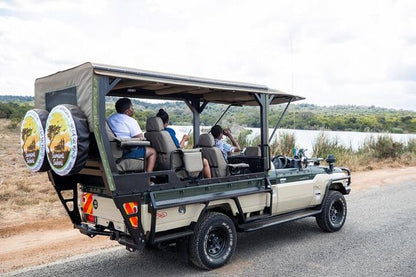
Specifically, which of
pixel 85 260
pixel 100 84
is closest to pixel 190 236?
pixel 85 260

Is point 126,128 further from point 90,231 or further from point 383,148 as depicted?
point 383,148

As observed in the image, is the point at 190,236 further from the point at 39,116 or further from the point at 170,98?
the point at 170,98

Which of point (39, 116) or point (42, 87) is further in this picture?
point (42, 87)

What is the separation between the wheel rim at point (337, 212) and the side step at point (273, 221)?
451 mm

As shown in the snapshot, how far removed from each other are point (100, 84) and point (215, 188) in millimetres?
2074

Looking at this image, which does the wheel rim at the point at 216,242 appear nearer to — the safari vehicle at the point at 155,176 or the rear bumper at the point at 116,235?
the safari vehicle at the point at 155,176

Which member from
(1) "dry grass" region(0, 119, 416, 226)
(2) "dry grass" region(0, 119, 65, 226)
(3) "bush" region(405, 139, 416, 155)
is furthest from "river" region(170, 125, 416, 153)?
(2) "dry grass" region(0, 119, 65, 226)

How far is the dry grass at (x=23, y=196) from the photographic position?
8.56m

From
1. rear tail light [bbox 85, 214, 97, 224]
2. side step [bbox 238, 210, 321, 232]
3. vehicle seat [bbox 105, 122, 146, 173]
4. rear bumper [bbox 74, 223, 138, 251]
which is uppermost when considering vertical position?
vehicle seat [bbox 105, 122, 146, 173]

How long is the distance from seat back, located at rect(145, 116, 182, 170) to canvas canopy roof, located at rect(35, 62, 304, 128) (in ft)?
1.86

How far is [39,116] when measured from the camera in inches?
196

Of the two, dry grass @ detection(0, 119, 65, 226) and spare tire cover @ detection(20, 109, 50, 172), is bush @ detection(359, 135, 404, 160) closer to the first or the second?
dry grass @ detection(0, 119, 65, 226)

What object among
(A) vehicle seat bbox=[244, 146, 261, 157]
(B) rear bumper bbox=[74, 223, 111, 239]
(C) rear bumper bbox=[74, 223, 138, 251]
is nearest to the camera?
(C) rear bumper bbox=[74, 223, 138, 251]

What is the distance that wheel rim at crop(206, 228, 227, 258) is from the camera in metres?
5.54
